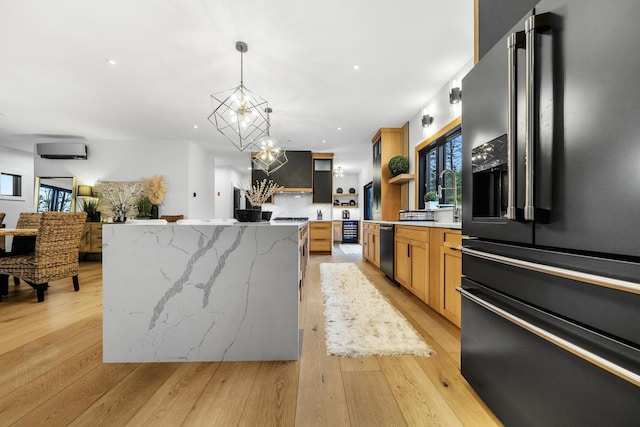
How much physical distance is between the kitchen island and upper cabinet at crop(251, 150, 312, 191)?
5.01 meters

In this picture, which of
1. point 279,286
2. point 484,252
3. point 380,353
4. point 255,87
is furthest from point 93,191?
point 484,252

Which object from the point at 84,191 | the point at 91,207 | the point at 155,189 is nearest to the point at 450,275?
the point at 155,189

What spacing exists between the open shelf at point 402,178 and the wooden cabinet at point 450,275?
7.72 ft

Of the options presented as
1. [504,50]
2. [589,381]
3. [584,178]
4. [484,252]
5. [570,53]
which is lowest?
[589,381]

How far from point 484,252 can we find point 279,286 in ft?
3.57

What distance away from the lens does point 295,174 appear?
6.58 m

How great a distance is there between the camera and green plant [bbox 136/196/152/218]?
18.3 ft

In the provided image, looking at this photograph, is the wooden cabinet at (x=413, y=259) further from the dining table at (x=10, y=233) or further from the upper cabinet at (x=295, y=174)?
the dining table at (x=10, y=233)

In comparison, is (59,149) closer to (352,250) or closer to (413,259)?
(352,250)

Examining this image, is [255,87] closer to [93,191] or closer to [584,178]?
[584,178]

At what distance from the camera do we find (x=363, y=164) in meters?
8.30

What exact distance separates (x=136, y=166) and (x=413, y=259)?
6.23 meters

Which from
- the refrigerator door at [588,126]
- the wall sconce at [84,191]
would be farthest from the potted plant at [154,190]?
the refrigerator door at [588,126]

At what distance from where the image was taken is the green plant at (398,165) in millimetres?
4500
